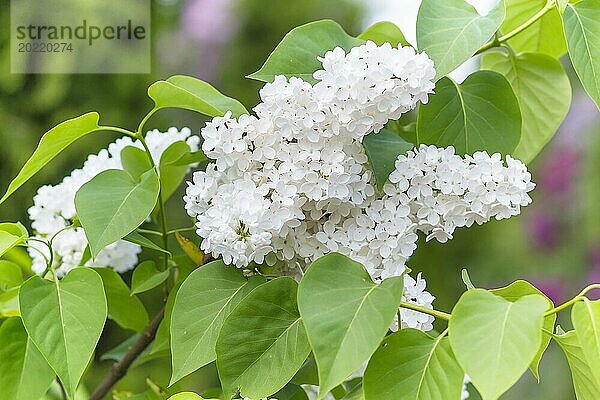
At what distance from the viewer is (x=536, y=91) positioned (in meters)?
0.58

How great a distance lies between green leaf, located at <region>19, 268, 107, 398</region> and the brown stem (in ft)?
0.33

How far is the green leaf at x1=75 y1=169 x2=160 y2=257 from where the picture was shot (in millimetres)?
415

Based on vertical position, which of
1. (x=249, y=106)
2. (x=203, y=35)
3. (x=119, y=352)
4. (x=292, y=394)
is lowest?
(x=249, y=106)

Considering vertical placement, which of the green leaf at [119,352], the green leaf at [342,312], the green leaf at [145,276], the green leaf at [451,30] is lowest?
the green leaf at [119,352]

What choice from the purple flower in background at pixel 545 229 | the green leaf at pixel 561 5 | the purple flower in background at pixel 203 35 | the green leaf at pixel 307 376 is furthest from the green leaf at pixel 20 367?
the purple flower in background at pixel 545 229

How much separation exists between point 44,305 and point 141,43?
146 centimetres

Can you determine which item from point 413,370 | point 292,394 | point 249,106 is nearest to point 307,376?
point 292,394

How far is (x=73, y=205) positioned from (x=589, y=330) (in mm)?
358

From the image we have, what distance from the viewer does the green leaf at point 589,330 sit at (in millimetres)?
344

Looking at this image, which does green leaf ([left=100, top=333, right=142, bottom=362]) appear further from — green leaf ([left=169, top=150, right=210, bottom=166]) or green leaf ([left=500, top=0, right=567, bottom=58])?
green leaf ([left=500, top=0, right=567, bottom=58])

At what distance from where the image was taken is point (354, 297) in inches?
14.4

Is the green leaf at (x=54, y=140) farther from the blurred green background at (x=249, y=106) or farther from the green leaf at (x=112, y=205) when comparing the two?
the blurred green background at (x=249, y=106)

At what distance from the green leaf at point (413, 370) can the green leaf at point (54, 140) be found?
0.20 m

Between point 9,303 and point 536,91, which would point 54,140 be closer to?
point 9,303
